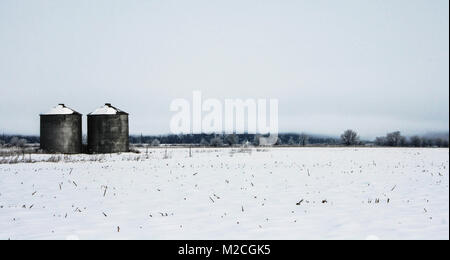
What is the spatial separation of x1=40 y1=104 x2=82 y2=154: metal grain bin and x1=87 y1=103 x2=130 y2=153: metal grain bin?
160 cm

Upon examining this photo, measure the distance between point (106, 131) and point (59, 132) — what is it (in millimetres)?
4499

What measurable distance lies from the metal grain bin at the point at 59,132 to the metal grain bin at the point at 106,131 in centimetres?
160

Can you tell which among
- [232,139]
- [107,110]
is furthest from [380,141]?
[107,110]

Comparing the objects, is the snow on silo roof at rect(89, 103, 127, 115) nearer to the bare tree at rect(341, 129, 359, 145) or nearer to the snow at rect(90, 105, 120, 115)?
the snow at rect(90, 105, 120, 115)

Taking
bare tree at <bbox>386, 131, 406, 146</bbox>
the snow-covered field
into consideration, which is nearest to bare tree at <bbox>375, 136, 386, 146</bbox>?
bare tree at <bbox>386, 131, 406, 146</bbox>

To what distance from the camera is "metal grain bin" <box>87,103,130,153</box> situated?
3722cm

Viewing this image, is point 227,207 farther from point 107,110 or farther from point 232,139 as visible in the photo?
point 232,139

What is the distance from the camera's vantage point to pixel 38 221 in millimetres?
8523

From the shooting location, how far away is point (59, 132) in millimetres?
36781

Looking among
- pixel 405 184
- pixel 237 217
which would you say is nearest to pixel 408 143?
pixel 405 184

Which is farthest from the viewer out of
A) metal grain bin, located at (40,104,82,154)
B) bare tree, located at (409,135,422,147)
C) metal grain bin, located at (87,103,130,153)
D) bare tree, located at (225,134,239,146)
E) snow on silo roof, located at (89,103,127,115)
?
bare tree, located at (225,134,239,146)

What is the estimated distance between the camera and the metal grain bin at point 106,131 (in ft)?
122
